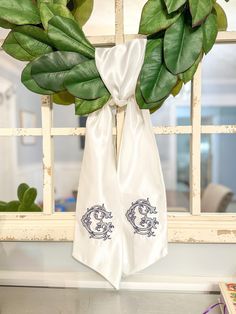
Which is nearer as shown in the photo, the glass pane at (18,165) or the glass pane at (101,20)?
the glass pane at (101,20)

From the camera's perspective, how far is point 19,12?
696mm

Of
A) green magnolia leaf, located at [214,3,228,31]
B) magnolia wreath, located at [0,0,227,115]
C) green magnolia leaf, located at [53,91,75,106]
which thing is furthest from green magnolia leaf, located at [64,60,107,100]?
green magnolia leaf, located at [214,3,228,31]

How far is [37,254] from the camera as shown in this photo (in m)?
0.85

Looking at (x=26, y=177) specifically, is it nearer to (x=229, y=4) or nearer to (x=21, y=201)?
(x=21, y=201)

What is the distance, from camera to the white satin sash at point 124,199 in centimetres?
74

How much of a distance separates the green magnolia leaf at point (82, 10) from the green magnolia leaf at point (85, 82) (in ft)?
0.54

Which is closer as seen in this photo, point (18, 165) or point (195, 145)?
point (195, 145)

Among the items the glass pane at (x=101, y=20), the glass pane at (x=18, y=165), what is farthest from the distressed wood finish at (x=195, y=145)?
the glass pane at (x=18, y=165)

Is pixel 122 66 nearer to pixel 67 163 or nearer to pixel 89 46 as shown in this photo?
pixel 89 46

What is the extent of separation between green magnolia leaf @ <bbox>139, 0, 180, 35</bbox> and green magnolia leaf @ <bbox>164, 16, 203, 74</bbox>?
0.01 m

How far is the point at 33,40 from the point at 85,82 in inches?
6.5

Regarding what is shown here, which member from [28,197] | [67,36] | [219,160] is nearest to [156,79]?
[67,36]

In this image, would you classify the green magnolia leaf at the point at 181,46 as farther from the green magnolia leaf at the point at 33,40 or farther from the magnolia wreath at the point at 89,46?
the green magnolia leaf at the point at 33,40

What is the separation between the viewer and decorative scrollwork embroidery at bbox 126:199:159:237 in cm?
74
